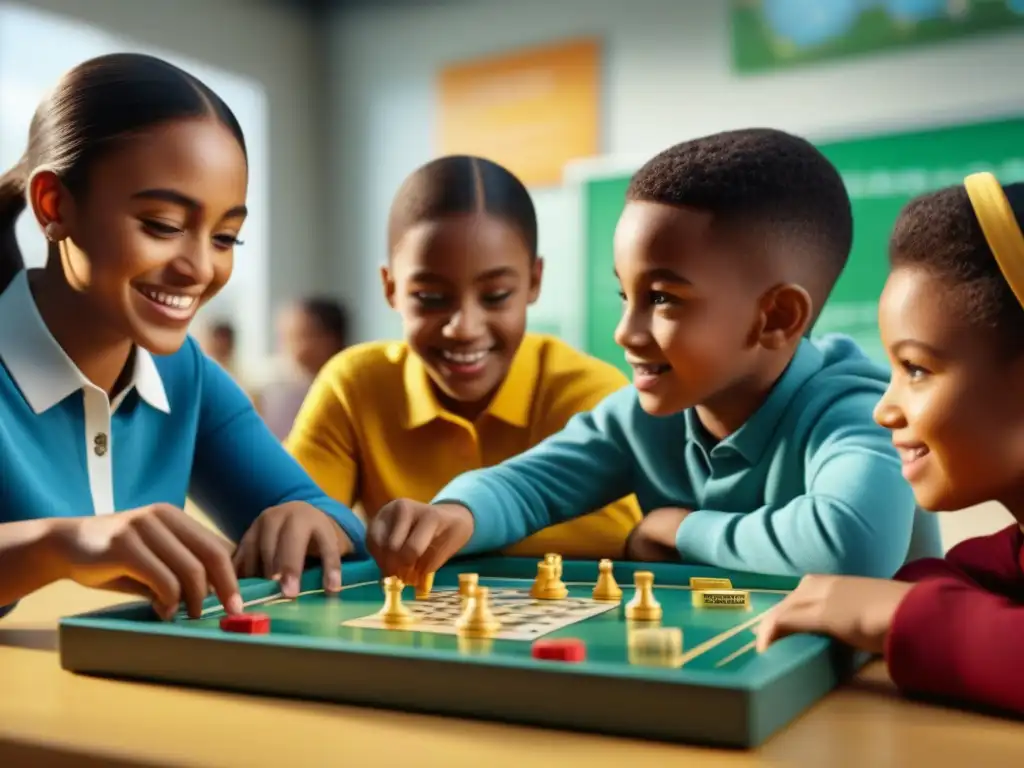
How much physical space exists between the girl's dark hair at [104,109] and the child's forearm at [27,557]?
0.25m

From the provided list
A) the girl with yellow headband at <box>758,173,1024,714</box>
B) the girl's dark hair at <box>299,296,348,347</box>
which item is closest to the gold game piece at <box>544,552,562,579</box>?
the girl with yellow headband at <box>758,173,1024,714</box>

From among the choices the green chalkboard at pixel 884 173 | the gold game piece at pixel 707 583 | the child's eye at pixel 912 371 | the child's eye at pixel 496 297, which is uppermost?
the green chalkboard at pixel 884 173

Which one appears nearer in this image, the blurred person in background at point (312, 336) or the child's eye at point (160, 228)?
the child's eye at point (160, 228)

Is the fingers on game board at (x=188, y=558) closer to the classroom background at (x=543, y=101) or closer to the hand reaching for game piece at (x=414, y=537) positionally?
the hand reaching for game piece at (x=414, y=537)

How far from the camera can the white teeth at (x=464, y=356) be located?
110cm

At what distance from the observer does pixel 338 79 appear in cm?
503

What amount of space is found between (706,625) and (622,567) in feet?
0.73

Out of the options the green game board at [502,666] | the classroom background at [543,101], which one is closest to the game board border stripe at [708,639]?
the green game board at [502,666]

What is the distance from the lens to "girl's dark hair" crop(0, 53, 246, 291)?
2.60 ft

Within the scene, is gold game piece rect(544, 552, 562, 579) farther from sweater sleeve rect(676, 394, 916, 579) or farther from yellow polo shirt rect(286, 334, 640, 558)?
yellow polo shirt rect(286, 334, 640, 558)

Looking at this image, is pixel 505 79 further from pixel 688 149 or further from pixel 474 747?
pixel 474 747

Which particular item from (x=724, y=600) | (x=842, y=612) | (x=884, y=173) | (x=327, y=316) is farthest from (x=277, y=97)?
(x=842, y=612)

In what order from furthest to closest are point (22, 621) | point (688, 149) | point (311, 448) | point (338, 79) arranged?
point (338, 79) → point (311, 448) → point (688, 149) → point (22, 621)

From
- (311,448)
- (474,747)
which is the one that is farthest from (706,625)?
(311,448)
